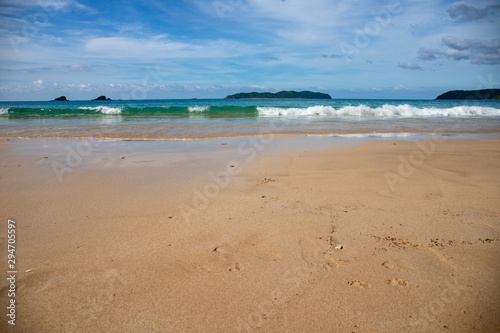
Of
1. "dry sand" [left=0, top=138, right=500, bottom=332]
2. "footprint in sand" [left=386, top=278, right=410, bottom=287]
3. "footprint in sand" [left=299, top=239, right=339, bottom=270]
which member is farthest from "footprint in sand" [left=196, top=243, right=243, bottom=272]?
"footprint in sand" [left=386, top=278, right=410, bottom=287]

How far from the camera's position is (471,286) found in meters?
2.44

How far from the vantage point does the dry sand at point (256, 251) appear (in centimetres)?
216

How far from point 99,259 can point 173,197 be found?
1752 mm

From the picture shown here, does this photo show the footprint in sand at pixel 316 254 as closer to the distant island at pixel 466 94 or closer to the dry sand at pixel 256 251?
the dry sand at pixel 256 251

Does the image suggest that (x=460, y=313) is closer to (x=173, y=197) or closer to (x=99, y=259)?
(x=99, y=259)

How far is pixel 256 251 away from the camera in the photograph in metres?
2.98

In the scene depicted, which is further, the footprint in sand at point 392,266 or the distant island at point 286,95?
the distant island at point 286,95

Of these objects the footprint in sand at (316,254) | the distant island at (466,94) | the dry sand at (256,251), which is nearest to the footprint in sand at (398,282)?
the dry sand at (256,251)

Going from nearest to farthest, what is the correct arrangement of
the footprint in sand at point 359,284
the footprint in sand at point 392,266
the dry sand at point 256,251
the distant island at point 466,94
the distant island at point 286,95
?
the dry sand at point 256,251
the footprint in sand at point 359,284
the footprint in sand at point 392,266
the distant island at point 466,94
the distant island at point 286,95

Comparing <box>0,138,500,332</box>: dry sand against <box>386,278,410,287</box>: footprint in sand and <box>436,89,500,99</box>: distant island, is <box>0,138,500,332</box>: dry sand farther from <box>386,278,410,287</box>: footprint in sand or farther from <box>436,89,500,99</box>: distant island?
<box>436,89,500,99</box>: distant island

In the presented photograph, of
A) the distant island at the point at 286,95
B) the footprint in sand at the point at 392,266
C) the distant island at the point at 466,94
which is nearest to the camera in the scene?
the footprint in sand at the point at 392,266

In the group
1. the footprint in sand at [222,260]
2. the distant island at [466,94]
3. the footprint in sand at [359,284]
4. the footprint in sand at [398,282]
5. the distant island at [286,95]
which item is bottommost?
the footprint in sand at [359,284]

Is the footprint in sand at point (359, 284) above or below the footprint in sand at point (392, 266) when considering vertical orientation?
below

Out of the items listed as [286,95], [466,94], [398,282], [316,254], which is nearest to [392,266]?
[398,282]
